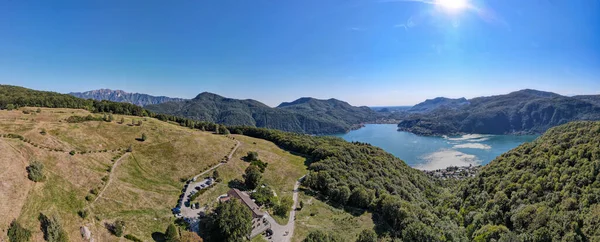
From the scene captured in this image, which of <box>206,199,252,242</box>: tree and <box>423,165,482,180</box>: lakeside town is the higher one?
<box>206,199,252,242</box>: tree

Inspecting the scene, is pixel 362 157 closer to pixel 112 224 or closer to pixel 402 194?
pixel 402 194

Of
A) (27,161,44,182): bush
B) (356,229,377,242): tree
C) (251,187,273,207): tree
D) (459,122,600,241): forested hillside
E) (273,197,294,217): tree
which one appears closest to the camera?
(27,161,44,182): bush

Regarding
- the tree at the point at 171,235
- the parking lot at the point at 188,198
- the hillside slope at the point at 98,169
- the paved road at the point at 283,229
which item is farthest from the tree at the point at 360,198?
the tree at the point at 171,235

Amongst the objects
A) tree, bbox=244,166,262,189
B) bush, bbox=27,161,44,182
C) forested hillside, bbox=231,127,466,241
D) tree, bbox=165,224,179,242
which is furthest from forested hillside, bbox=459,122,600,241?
bush, bbox=27,161,44,182

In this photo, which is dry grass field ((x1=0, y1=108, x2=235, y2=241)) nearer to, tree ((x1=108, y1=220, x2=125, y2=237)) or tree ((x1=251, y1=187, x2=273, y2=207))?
tree ((x1=108, y1=220, x2=125, y2=237))

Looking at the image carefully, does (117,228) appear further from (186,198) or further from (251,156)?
(251,156)
